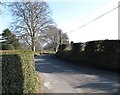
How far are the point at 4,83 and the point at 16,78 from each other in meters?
0.53

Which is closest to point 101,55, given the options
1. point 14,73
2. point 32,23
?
point 14,73

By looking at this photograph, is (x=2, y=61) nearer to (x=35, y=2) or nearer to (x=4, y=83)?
(x=4, y=83)

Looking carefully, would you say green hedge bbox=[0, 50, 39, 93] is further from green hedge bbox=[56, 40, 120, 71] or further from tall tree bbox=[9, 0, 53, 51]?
tall tree bbox=[9, 0, 53, 51]

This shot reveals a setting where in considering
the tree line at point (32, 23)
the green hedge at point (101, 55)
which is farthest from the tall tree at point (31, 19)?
the green hedge at point (101, 55)

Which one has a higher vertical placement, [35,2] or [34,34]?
[35,2]

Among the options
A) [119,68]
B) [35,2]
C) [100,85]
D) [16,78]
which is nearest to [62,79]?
[100,85]

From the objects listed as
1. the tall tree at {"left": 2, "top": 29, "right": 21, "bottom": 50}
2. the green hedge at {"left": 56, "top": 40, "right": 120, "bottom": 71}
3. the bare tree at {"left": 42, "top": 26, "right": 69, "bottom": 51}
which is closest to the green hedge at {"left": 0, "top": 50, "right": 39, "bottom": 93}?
the green hedge at {"left": 56, "top": 40, "right": 120, "bottom": 71}

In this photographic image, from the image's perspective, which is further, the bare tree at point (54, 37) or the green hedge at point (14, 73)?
the bare tree at point (54, 37)

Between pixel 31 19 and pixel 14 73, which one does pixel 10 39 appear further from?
pixel 14 73

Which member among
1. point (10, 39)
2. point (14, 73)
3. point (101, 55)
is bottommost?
point (14, 73)

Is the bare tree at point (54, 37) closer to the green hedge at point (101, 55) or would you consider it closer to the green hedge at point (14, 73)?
the green hedge at point (101, 55)

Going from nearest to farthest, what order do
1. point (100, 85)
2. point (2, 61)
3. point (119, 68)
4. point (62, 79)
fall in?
point (2, 61)
point (100, 85)
point (62, 79)
point (119, 68)

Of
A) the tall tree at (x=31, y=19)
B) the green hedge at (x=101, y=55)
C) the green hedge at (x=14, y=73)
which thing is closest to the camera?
the green hedge at (x=14, y=73)

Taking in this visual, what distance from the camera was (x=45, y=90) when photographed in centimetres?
1377
